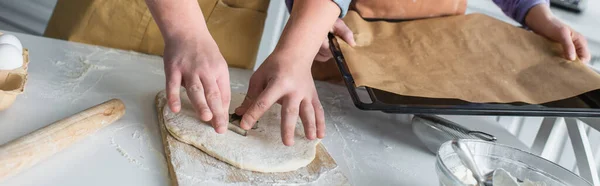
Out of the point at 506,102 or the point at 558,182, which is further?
the point at 506,102

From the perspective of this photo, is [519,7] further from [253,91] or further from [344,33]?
[253,91]

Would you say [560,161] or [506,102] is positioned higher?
[506,102]

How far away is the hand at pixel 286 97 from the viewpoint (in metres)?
0.67

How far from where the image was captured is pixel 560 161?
175 centimetres

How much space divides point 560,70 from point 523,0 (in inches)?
6.4

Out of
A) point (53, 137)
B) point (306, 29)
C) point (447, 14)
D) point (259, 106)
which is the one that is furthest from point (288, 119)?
point (447, 14)

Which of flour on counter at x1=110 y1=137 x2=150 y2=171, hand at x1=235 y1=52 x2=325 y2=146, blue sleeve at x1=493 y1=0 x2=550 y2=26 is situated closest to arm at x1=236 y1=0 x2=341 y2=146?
hand at x1=235 y1=52 x2=325 y2=146

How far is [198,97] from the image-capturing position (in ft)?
2.13

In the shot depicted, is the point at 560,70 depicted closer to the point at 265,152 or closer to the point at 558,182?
the point at 558,182

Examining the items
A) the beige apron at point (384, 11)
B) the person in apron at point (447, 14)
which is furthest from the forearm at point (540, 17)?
the beige apron at point (384, 11)

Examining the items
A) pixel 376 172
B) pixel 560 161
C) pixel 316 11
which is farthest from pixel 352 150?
pixel 560 161

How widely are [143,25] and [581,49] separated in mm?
732

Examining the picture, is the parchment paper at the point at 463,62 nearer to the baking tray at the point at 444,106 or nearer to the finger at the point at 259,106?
the baking tray at the point at 444,106

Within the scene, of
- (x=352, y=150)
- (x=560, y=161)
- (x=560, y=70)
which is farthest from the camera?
(x=560, y=161)
